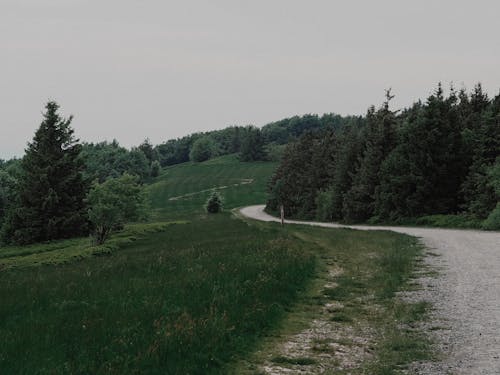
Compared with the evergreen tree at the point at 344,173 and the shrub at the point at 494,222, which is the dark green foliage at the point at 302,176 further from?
the shrub at the point at 494,222

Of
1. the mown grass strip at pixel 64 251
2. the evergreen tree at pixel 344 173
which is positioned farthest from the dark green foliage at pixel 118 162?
the mown grass strip at pixel 64 251

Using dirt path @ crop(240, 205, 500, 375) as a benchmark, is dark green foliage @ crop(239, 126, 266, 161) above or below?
above

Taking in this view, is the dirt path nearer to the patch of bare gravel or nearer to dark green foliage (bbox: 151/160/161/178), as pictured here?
the patch of bare gravel

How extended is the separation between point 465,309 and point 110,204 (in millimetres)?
27551

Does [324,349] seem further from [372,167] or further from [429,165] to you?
[372,167]

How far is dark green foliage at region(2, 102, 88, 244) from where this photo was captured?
1780 inches

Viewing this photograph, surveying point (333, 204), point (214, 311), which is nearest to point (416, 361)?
point (214, 311)

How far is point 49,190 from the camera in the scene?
148 ft

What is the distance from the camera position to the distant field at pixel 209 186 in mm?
118594

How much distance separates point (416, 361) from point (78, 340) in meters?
5.80

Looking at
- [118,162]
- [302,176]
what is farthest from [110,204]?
[118,162]

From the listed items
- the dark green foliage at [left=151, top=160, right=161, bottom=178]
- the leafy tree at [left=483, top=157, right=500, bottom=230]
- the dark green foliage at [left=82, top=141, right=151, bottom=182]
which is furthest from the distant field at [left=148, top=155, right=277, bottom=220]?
the leafy tree at [left=483, top=157, right=500, bottom=230]

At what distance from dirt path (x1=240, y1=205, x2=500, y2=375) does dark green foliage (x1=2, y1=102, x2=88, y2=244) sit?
1469 inches

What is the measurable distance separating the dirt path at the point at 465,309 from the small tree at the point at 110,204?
75.6ft
